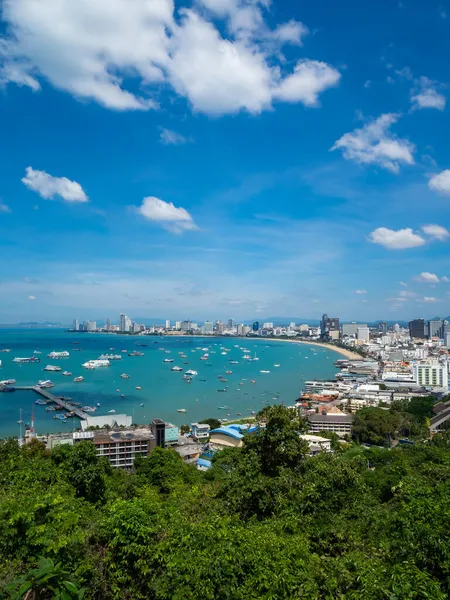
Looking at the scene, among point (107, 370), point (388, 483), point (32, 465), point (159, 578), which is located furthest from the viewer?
point (107, 370)

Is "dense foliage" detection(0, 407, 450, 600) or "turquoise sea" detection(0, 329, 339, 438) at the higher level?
"dense foliage" detection(0, 407, 450, 600)

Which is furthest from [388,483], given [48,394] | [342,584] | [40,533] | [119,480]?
[48,394]

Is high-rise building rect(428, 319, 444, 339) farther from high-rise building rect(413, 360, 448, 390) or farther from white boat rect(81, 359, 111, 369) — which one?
white boat rect(81, 359, 111, 369)

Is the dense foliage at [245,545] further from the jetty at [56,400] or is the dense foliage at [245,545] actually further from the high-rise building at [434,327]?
the high-rise building at [434,327]

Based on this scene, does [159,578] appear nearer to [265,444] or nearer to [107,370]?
[265,444]

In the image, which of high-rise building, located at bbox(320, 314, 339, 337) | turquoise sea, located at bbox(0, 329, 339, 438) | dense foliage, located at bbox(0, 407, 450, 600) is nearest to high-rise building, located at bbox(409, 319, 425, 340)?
high-rise building, located at bbox(320, 314, 339, 337)


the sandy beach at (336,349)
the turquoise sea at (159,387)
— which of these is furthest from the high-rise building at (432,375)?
the sandy beach at (336,349)
